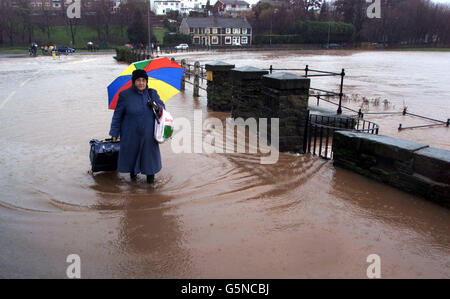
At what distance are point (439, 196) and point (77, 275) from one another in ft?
14.6

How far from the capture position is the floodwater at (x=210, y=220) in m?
3.91

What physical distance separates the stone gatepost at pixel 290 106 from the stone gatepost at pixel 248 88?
6.48 feet

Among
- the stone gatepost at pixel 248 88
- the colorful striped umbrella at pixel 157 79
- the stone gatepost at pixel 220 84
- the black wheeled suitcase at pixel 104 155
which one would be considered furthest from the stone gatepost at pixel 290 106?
the stone gatepost at pixel 220 84

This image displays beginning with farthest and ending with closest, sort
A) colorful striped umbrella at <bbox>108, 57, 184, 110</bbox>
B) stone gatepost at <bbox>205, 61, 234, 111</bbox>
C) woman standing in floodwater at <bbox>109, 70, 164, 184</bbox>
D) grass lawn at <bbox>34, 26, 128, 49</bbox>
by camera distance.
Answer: grass lawn at <bbox>34, 26, 128, 49</bbox> < stone gatepost at <bbox>205, 61, 234, 111</bbox> < colorful striped umbrella at <bbox>108, 57, 184, 110</bbox> < woman standing in floodwater at <bbox>109, 70, 164, 184</bbox>

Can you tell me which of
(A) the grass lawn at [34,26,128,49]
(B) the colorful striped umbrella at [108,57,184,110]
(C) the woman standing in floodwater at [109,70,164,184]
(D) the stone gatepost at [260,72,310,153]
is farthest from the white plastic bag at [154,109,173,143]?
(A) the grass lawn at [34,26,128,49]

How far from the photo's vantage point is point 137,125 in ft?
17.9

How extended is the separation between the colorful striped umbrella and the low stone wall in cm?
291

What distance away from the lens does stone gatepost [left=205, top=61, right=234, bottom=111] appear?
1198 cm

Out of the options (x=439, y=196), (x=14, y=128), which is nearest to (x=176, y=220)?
(x=439, y=196)

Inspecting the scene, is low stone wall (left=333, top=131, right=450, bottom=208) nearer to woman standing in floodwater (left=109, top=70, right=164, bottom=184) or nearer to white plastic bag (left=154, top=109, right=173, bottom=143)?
white plastic bag (left=154, top=109, right=173, bottom=143)

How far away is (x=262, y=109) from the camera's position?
27.9 ft

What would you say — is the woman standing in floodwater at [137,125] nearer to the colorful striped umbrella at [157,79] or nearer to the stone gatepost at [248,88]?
the colorful striped umbrella at [157,79]

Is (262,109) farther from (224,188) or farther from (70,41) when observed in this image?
(70,41)

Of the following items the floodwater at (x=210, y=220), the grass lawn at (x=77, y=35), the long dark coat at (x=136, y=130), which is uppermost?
the grass lawn at (x=77, y=35)
